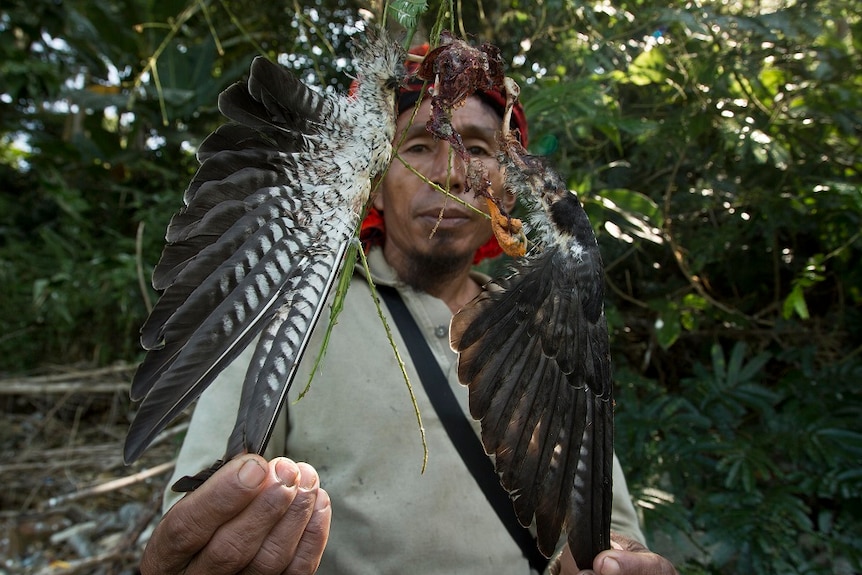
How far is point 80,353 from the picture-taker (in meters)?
5.52

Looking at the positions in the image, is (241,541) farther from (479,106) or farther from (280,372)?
(479,106)

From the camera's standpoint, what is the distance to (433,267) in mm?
1802

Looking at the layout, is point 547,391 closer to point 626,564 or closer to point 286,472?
point 626,564

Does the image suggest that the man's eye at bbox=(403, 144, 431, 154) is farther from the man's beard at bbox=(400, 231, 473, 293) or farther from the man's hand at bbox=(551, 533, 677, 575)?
the man's hand at bbox=(551, 533, 677, 575)

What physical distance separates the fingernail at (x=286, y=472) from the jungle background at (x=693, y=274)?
0.83 meters

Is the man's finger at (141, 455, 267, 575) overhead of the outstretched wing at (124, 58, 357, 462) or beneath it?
beneath

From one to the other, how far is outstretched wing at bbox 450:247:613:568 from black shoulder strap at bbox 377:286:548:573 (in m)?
0.33

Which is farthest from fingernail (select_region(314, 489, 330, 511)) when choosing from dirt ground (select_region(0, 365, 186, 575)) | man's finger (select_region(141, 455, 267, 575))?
dirt ground (select_region(0, 365, 186, 575))

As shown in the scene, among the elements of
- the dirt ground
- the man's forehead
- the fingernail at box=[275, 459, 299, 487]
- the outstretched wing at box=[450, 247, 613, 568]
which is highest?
the man's forehead

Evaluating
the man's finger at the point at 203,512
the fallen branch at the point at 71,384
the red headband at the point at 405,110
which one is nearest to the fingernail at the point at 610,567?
the man's finger at the point at 203,512

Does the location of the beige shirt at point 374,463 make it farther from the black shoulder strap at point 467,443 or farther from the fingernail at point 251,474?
the fingernail at point 251,474

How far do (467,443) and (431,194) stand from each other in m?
0.68

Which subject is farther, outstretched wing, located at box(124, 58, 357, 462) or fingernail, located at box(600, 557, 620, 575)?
fingernail, located at box(600, 557, 620, 575)

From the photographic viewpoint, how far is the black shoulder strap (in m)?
1.54
